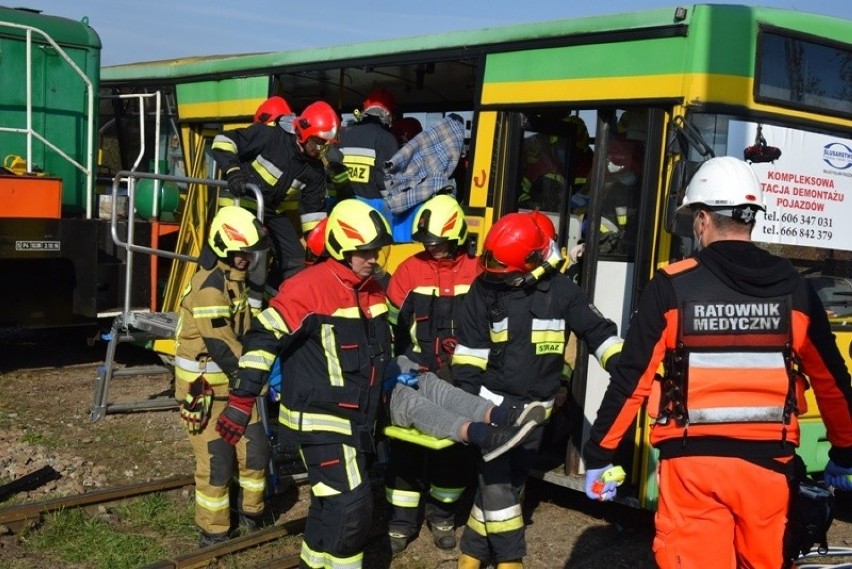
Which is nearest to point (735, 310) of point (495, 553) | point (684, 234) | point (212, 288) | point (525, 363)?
point (684, 234)

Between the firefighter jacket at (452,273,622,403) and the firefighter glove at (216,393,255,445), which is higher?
the firefighter jacket at (452,273,622,403)

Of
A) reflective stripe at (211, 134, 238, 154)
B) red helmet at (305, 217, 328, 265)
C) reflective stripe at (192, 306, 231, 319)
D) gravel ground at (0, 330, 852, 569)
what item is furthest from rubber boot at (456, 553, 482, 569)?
reflective stripe at (211, 134, 238, 154)

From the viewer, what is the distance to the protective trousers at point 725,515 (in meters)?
3.19

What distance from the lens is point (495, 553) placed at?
463 cm

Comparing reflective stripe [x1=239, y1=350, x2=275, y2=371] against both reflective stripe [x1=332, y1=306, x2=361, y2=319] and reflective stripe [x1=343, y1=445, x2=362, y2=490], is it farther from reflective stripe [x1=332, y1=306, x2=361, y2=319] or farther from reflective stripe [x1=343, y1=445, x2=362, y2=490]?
reflective stripe [x1=343, y1=445, x2=362, y2=490]

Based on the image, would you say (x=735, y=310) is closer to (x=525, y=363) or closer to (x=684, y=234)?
(x=684, y=234)

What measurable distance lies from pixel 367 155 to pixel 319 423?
3078 millimetres

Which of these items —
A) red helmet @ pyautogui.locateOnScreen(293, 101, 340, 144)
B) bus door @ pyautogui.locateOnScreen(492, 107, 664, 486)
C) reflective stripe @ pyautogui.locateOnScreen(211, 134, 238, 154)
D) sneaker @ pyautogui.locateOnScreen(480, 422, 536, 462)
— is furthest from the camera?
reflective stripe @ pyautogui.locateOnScreen(211, 134, 238, 154)

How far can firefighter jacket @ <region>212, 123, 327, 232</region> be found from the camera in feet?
22.6

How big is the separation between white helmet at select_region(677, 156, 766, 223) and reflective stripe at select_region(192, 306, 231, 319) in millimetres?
2706

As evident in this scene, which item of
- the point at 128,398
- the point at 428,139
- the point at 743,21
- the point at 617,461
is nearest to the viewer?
the point at 743,21

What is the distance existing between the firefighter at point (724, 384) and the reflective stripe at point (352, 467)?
54.5 inches

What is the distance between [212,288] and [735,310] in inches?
114

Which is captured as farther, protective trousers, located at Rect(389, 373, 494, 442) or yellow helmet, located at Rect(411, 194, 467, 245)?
yellow helmet, located at Rect(411, 194, 467, 245)
